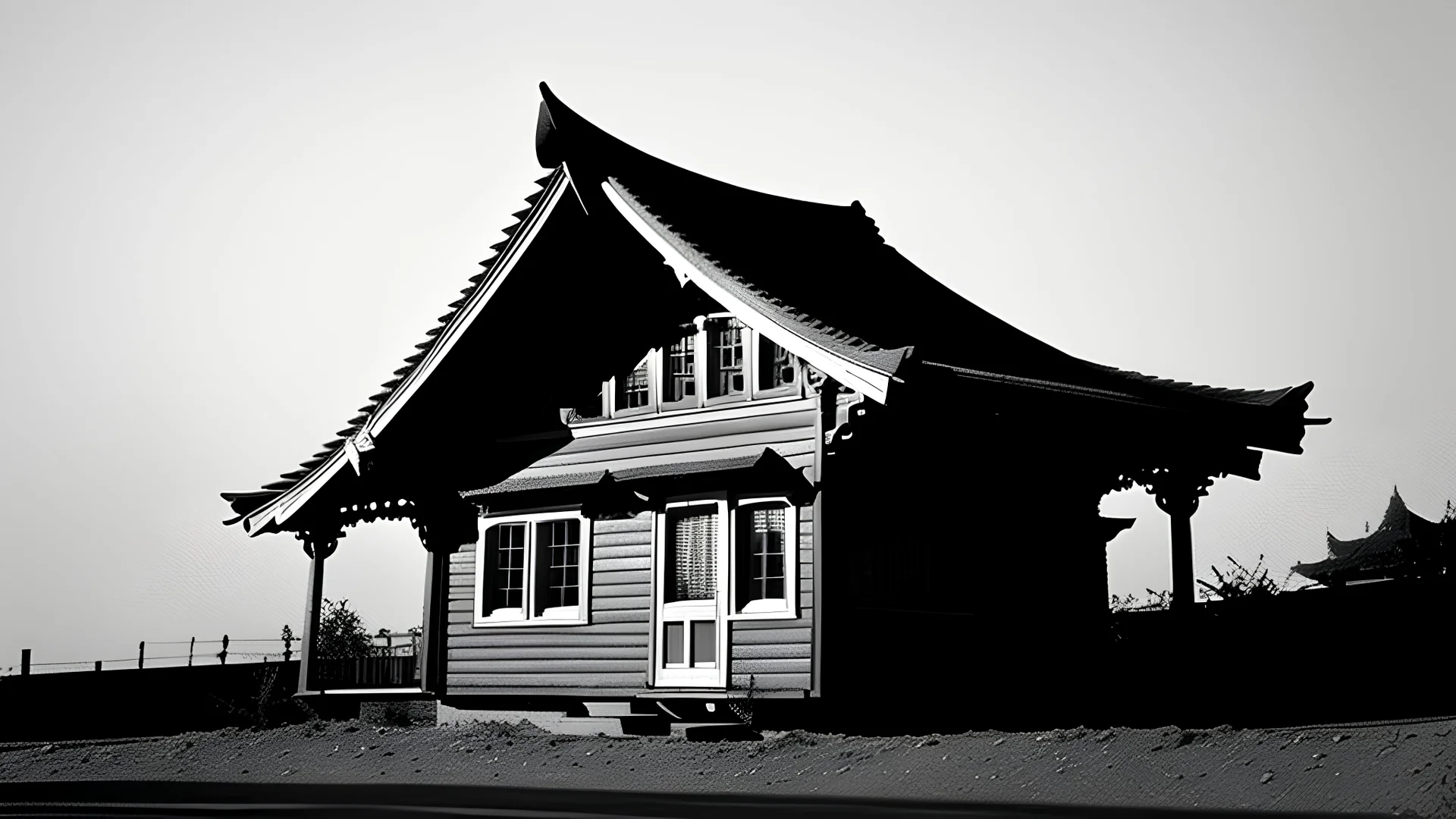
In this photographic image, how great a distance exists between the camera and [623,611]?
21.8 meters

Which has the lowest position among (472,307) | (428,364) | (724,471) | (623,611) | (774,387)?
(623,611)

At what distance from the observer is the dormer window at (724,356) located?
847 inches

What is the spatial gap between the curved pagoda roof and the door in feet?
10.1

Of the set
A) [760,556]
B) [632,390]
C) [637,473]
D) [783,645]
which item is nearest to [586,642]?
[637,473]

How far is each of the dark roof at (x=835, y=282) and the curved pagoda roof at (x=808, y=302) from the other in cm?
3

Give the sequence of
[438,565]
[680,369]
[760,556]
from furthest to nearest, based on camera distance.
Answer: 1. [438,565]
2. [680,369]
3. [760,556]

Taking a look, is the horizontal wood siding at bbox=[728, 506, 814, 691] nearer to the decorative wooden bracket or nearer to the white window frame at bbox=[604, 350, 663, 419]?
the white window frame at bbox=[604, 350, 663, 419]

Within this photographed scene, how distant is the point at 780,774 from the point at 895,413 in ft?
15.8

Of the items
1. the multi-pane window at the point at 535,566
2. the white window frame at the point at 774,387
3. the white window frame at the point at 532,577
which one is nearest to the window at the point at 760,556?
the white window frame at the point at 774,387

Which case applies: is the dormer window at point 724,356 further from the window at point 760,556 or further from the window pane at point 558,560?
the window pane at point 558,560

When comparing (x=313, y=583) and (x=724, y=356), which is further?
(x=313, y=583)

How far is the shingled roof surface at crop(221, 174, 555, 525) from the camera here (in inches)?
878

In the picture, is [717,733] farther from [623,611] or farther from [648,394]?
[648,394]

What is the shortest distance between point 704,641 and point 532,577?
3.25m
